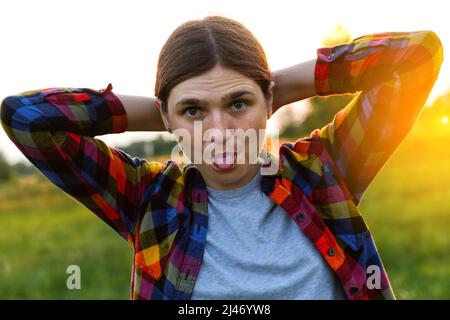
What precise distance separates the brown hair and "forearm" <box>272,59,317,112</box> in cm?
10

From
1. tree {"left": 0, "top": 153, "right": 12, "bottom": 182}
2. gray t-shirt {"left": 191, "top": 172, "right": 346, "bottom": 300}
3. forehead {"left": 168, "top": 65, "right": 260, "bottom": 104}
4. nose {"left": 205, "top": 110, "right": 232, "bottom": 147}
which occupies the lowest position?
tree {"left": 0, "top": 153, "right": 12, "bottom": 182}

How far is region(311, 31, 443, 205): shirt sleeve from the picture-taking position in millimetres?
2314

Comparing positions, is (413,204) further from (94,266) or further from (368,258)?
(368,258)

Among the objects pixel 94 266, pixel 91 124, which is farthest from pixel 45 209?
pixel 91 124

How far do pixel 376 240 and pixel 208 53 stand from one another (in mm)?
5533

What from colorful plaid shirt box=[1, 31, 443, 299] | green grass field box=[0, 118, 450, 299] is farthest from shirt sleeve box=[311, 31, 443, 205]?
green grass field box=[0, 118, 450, 299]

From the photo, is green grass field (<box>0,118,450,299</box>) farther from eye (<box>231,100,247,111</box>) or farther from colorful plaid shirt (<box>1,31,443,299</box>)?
eye (<box>231,100,247,111</box>)

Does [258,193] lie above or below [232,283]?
above

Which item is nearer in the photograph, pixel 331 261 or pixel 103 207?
pixel 331 261

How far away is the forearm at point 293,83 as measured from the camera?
8.04ft

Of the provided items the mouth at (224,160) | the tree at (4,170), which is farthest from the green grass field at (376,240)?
the tree at (4,170)

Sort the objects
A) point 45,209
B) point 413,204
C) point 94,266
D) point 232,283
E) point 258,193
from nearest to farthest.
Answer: point 232,283
point 258,193
point 94,266
point 413,204
point 45,209
